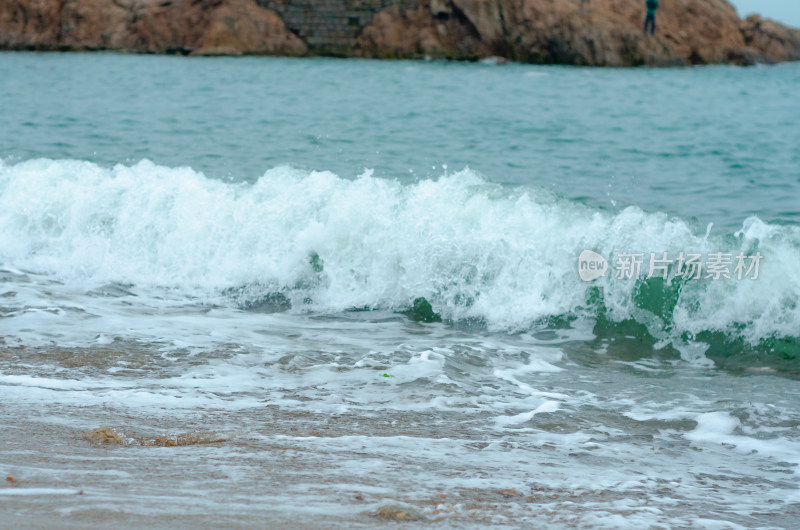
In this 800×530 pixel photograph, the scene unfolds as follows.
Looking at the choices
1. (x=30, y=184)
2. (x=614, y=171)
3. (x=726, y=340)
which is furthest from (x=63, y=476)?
(x=614, y=171)

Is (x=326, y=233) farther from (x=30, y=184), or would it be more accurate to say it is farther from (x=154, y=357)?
(x=30, y=184)

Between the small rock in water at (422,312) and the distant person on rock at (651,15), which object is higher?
the distant person on rock at (651,15)

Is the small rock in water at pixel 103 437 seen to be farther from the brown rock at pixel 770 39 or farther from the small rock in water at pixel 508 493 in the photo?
the brown rock at pixel 770 39

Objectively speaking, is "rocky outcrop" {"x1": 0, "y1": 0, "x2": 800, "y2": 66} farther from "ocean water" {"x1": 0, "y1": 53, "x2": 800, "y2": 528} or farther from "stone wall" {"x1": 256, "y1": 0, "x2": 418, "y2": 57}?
"ocean water" {"x1": 0, "y1": 53, "x2": 800, "y2": 528}

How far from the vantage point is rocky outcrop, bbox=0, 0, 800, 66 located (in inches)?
1636

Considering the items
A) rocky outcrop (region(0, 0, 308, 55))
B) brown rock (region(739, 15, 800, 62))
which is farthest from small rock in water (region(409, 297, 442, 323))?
brown rock (region(739, 15, 800, 62))

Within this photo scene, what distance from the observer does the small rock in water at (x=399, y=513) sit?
2605 mm

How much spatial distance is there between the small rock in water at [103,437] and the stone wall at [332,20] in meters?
41.4

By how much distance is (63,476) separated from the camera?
2807 mm

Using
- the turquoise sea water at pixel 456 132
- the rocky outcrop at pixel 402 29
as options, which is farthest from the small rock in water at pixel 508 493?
the rocky outcrop at pixel 402 29

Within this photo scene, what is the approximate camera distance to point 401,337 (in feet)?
17.9

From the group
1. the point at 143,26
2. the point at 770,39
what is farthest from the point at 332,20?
the point at 770,39

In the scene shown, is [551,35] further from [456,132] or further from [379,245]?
[379,245]

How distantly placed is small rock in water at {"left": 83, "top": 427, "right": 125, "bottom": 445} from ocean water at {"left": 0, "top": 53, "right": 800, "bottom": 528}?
0.18 feet
